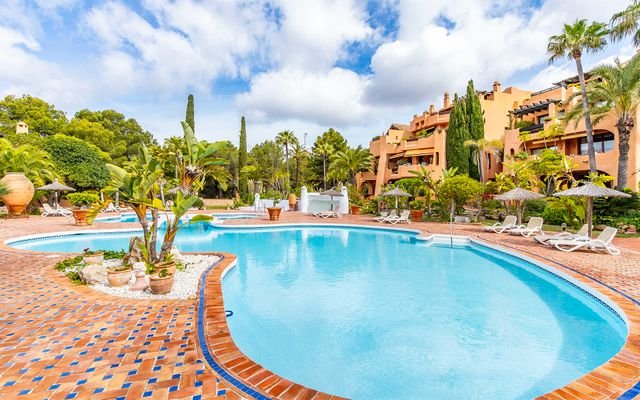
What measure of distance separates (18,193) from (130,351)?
2139cm

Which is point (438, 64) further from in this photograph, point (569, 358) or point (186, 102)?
point (186, 102)

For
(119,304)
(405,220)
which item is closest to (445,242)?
(405,220)

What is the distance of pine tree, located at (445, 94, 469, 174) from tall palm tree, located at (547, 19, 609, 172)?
11.1 meters

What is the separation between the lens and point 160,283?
595 cm

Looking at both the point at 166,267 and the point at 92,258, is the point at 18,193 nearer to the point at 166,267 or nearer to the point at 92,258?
the point at 92,258

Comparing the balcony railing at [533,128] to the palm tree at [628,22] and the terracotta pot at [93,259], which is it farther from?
the terracotta pot at [93,259]

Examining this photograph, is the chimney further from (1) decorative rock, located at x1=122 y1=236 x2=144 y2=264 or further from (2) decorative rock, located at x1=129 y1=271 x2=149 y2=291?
(2) decorative rock, located at x1=129 y1=271 x2=149 y2=291

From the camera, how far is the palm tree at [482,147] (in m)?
27.8

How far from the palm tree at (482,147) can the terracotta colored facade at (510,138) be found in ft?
3.73

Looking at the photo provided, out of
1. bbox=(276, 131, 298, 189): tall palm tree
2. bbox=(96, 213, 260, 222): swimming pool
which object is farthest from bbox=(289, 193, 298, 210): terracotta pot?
bbox=(276, 131, 298, 189): tall palm tree

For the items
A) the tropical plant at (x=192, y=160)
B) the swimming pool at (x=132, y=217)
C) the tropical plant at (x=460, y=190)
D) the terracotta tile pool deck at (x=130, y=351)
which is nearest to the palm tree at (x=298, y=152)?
the swimming pool at (x=132, y=217)

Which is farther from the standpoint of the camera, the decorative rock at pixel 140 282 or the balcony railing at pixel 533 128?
the balcony railing at pixel 533 128

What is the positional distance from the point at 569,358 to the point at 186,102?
40952 mm

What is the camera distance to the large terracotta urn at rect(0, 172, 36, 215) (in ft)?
59.5
